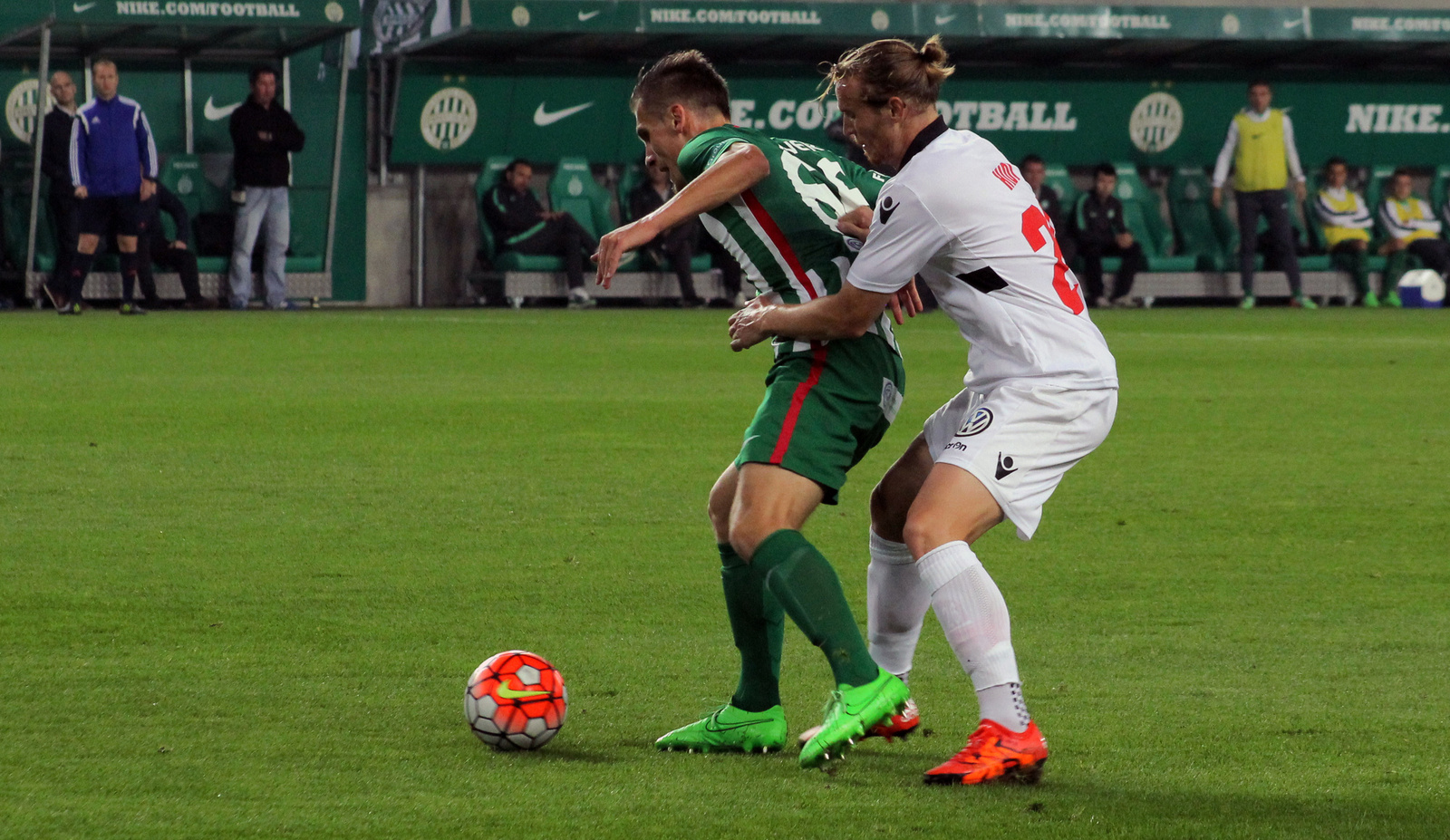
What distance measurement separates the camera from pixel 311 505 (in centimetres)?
754

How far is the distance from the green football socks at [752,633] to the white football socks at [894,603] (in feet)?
0.78

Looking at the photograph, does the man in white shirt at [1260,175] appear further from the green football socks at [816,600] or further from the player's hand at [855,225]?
the green football socks at [816,600]

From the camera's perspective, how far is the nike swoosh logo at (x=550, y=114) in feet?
81.1

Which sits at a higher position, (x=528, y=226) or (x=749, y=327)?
(x=749, y=327)

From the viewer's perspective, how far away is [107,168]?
1967 centimetres

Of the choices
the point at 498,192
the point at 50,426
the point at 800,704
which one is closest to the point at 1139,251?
the point at 498,192

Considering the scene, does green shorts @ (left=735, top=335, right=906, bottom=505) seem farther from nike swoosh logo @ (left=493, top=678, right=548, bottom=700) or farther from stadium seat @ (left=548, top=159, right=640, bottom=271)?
stadium seat @ (left=548, top=159, right=640, bottom=271)

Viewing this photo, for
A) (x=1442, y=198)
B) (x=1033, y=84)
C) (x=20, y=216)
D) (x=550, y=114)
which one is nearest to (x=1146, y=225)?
(x=1033, y=84)

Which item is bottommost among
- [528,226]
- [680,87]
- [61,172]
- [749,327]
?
[528,226]

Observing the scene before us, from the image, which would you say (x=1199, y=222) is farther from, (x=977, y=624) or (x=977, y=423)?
(x=977, y=624)

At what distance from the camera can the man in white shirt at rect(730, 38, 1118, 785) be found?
3.91m

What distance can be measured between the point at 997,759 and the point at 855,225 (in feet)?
4.12

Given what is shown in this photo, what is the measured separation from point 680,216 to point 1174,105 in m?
24.2

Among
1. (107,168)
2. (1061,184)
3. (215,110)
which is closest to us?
(107,168)
